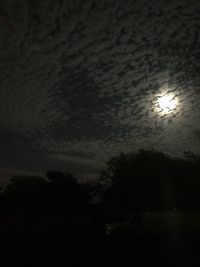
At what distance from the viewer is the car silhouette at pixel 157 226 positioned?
2195cm

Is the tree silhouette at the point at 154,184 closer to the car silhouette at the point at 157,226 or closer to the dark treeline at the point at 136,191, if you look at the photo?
the dark treeline at the point at 136,191

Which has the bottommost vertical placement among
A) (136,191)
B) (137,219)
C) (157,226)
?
(157,226)

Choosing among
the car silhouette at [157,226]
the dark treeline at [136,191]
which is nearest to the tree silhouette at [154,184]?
the dark treeline at [136,191]

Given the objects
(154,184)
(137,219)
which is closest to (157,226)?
(137,219)

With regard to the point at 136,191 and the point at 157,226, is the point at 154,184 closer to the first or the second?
the point at 136,191

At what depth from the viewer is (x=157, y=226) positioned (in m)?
22.2

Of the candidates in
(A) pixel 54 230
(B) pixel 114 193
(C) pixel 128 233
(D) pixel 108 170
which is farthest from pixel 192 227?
(D) pixel 108 170

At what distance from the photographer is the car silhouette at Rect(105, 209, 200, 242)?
2195cm

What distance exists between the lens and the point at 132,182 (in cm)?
5166

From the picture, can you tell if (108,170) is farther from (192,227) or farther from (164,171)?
(192,227)

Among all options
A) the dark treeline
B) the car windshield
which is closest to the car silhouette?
the car windshield

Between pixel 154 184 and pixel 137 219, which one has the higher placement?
pixel 154 184

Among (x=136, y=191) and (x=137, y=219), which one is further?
(x=136, y=191)

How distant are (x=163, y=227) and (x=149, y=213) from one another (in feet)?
3.60
